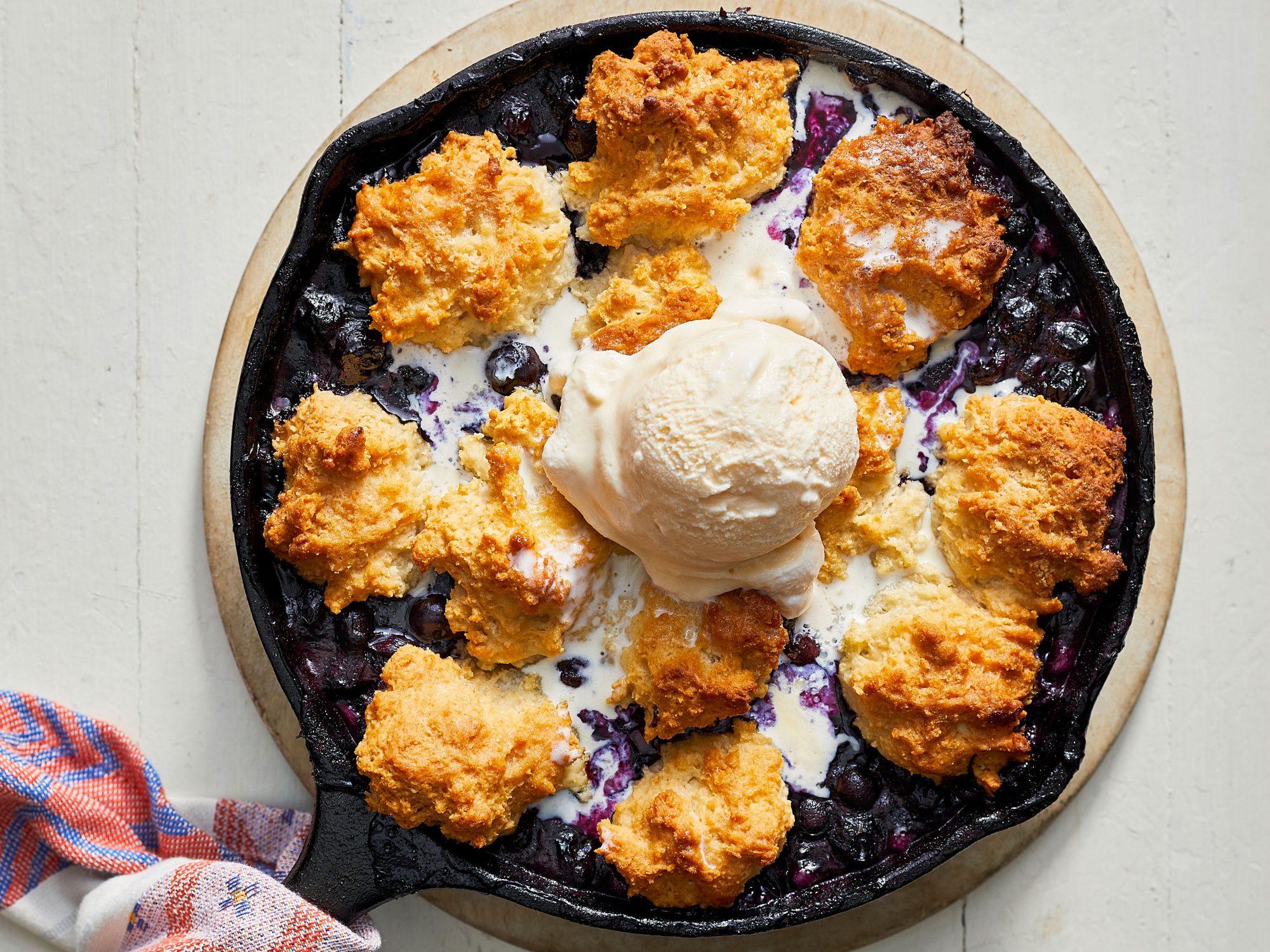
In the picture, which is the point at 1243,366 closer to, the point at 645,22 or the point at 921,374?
the point at 921,374

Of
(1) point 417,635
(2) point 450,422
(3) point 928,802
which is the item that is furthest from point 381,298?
(3) point 928,802

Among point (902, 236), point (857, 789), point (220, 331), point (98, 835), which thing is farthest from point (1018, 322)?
point (98, 835)

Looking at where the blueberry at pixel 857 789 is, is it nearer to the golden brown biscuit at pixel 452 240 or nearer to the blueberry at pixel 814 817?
the blueberry at pixel 814 817

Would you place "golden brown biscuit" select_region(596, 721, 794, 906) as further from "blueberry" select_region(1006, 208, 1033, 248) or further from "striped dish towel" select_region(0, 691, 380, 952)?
"blueberry" select_region(1006, 208, 1033, 248)

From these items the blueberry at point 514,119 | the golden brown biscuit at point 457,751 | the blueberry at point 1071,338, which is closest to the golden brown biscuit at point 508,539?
the golden brown biscuit at point 457,751

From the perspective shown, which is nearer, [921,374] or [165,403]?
[921,374]

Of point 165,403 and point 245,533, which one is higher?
point 165,403
